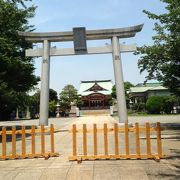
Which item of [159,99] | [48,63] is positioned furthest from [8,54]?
[159,99]

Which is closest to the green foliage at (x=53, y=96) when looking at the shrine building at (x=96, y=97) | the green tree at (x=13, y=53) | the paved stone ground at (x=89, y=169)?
the shrine building at (x=96, y=97)

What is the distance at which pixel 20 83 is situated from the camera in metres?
27.7

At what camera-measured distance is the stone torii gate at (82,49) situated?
23875 mm

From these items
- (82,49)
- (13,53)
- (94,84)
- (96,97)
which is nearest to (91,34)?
(82,49)

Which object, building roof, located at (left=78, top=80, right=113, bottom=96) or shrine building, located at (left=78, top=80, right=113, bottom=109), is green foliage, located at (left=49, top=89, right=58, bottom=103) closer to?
shrine building, located at (left=78, top=80, right=113, bottom=109)

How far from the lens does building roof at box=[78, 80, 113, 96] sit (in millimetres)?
96863

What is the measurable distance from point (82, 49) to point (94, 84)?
76.3 metres

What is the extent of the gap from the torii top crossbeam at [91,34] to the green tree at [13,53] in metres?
1.39

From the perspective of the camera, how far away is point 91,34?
2381 centimetres

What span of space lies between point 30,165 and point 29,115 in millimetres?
63041

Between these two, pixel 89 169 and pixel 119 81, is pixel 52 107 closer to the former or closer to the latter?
pixel 119 81

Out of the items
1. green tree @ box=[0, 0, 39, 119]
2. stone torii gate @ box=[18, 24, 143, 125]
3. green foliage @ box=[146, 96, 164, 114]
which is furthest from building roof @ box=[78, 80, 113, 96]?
stone torii gate @ box=[18, 24, 143, 125]

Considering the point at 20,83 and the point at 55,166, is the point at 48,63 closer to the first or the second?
the point at 20,83

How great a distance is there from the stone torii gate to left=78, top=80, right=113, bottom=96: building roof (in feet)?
231
